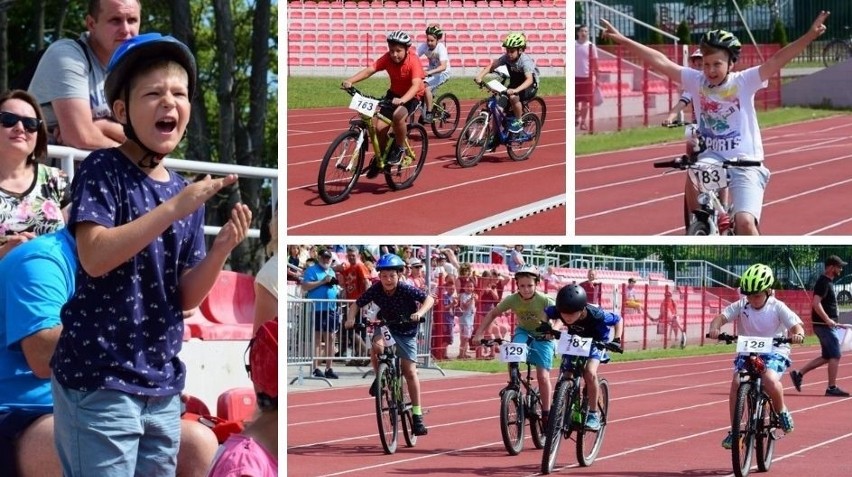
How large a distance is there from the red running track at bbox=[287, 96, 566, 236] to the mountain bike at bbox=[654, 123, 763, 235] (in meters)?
0.95

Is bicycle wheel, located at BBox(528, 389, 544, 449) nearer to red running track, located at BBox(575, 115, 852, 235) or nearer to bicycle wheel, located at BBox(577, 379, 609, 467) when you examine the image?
bicycle wheel, located at BBox(577, 379, 609, 467)

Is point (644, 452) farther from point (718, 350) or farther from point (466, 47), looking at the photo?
point (466, 47)

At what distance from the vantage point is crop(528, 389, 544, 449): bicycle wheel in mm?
8266

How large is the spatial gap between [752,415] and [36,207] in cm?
419

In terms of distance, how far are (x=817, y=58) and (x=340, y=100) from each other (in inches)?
498

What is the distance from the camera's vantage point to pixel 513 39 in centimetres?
459

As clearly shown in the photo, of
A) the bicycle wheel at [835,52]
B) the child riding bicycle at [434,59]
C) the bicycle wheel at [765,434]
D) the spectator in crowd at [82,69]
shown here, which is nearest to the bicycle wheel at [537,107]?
the child riding bicycle at [434,59]

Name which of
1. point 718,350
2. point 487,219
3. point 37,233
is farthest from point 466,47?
point 718,350

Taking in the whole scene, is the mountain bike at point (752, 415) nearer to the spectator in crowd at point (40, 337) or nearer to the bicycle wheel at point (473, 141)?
the bicycle wheel at point (473, 141)

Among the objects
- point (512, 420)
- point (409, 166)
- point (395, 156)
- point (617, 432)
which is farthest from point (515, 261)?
point (617, 432)

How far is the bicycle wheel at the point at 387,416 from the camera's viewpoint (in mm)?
7420

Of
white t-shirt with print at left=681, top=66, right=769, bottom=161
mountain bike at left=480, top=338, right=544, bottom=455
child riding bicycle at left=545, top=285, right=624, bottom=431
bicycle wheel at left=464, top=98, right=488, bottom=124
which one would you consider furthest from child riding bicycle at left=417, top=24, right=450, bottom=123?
mountain bike at left=480, top=338, right=544, bottom=455

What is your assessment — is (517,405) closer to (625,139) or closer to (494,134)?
(625,139)

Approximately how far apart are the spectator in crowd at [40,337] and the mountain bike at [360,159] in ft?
3.18
